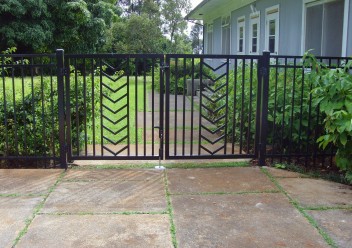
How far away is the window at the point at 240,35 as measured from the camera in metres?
12.6

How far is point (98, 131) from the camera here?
7918 mm

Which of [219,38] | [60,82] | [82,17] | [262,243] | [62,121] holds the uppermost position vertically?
[82,17]

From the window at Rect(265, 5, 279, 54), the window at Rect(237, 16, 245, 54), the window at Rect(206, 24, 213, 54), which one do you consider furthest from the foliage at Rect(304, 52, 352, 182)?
the window at Rect(206, 24, 213, 54)

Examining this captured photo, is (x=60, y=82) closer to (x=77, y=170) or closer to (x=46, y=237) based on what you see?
(x=77, y=170)

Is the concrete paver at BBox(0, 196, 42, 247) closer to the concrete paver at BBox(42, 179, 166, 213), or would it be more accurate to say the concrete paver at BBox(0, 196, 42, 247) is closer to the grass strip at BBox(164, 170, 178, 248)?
the concrete paver at BBox(42, 179, 166, 213)

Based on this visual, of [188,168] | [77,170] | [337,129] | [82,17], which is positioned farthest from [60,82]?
[82,17]

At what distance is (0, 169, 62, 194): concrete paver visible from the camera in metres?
4.50

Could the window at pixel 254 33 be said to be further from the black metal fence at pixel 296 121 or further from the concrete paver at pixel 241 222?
the concrete paver at pixel 241 222

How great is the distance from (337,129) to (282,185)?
2.87 ft

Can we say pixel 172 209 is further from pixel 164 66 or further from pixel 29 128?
pixel 29 128

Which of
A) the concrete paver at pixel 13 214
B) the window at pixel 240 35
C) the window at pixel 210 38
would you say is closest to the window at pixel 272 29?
the window at pixel 240 35

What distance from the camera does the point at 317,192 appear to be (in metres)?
4.49

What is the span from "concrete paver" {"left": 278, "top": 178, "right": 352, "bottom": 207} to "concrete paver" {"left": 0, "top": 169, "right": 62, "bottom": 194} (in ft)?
8.49

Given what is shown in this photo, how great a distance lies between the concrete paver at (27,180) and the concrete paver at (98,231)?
0.82 m
